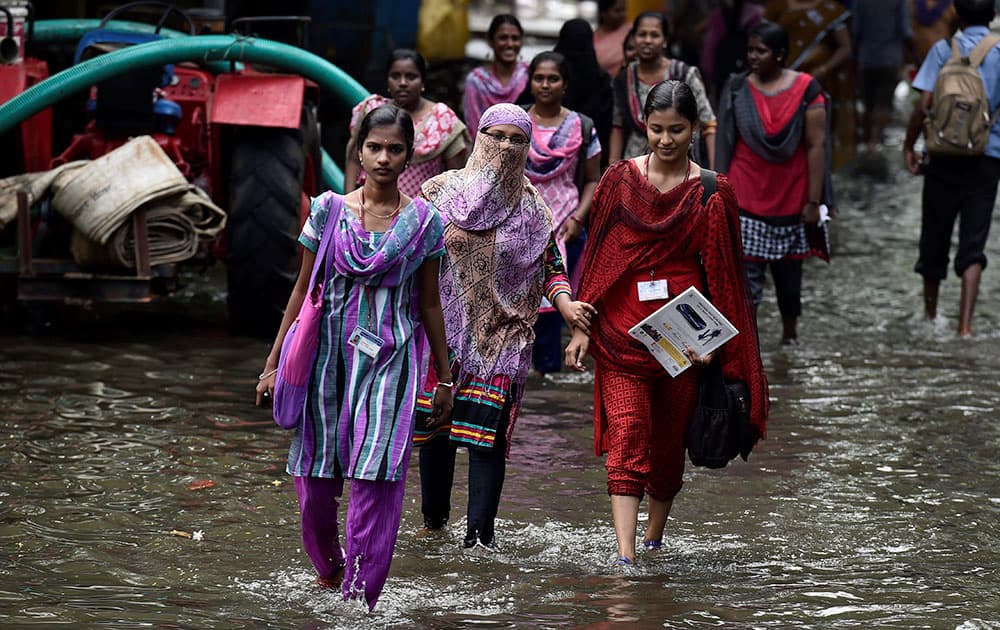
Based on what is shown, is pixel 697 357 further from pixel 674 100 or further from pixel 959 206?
pixel 959 206

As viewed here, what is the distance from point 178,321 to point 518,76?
243 centimetres

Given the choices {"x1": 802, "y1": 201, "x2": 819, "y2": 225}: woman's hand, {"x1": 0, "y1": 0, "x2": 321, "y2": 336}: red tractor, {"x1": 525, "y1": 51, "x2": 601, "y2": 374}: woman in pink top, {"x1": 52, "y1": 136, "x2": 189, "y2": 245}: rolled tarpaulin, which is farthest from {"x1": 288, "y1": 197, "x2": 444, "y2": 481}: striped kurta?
{"x1": 802, "y1": 201, "x2": 819, "y2": 225}: woman's hand

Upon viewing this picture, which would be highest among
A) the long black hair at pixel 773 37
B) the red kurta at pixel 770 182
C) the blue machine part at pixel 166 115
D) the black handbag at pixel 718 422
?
the long black hair at pixel 773 37

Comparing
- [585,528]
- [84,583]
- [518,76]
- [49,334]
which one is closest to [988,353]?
[518,76]

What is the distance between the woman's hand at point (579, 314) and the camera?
5770 millimetres

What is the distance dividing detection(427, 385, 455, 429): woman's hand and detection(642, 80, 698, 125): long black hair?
1151 mm

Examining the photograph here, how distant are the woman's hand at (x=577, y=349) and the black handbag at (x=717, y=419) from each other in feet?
1.32

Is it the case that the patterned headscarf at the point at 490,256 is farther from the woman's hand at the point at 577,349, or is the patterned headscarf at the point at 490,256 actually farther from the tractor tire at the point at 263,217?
the tractor tire at the point at 263,217

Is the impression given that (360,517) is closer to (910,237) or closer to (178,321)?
(178,321)

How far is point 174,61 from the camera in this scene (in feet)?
28.8

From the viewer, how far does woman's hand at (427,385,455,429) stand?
5398mm

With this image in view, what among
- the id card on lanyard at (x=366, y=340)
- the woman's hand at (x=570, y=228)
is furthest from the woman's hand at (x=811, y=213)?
the id card on lanyard at (x=366, y=340)

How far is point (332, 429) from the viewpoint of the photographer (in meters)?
5.09

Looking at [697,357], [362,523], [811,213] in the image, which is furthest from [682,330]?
[811,213]
